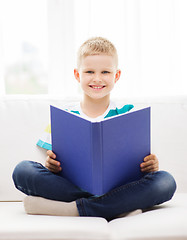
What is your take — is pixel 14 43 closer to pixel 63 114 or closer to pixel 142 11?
pixel 142 11

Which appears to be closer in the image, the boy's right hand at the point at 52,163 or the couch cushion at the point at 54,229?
the couch cushion at the point at 54,229

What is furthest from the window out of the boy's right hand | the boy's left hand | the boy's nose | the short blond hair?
the boy's left hand

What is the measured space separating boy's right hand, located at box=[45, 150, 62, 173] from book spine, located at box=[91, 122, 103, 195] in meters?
0.24

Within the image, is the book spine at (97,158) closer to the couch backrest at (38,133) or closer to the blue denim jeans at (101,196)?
the blue denim jeans at (101,196)

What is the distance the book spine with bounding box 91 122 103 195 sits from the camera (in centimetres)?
125

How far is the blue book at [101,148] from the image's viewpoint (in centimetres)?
127

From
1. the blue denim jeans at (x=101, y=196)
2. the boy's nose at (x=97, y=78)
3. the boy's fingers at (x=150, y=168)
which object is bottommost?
the blue denim jeans at (x=101, y=196)

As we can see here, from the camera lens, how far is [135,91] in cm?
239

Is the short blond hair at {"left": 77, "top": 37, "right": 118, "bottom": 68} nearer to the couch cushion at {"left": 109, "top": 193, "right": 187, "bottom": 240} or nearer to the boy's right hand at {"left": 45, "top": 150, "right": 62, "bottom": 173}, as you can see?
the boy's right hand at {"left": 45, "top": 150, "right": 62, "bottom": 173}

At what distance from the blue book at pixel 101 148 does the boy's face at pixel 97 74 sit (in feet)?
0.95

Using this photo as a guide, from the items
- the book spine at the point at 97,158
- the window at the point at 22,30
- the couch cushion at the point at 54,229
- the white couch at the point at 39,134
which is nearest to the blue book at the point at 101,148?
the book spine at the point at 97,158

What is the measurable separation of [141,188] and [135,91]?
1100 millimetres

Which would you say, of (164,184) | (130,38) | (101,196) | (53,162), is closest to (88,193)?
(101,196)

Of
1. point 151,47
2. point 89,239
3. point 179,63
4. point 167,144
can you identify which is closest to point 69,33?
point 151,47
